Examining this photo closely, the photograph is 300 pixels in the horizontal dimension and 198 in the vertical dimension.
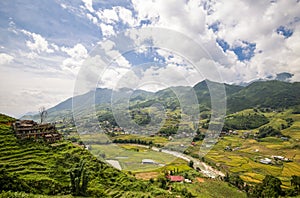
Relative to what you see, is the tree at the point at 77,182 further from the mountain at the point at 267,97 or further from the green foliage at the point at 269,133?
the mountain at the point at 267,97

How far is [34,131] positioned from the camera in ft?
61.7

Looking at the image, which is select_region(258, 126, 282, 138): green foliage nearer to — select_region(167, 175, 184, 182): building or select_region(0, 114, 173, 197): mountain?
select_region(167, 175, 184, 182): building

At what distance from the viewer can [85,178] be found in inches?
523

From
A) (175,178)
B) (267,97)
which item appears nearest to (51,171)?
(175,178)

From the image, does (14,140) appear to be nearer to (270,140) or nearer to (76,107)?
(76,107)

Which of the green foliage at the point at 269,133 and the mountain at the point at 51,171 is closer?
the mountain at the point at 51,171

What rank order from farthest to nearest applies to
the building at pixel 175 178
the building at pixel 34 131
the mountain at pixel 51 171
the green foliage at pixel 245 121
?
the green foliage at pixel 245 121
the building at pixel 175 178
the building at pixel 34 131
the mountain at pixel 51 171

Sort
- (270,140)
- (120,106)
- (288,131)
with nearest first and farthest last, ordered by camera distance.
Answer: (120,106) < (270,140) < (288,131)

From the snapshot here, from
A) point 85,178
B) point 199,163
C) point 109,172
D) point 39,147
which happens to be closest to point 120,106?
point 85,178

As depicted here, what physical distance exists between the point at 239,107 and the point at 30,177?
95829 mm

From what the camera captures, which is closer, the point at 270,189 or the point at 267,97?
the point at 270,189

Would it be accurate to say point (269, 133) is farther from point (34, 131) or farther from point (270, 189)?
point (34, 131)

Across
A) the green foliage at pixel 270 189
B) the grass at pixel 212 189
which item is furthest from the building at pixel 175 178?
the green foliage at pixel 270 189

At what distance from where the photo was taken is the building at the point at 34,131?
59.1 feet
